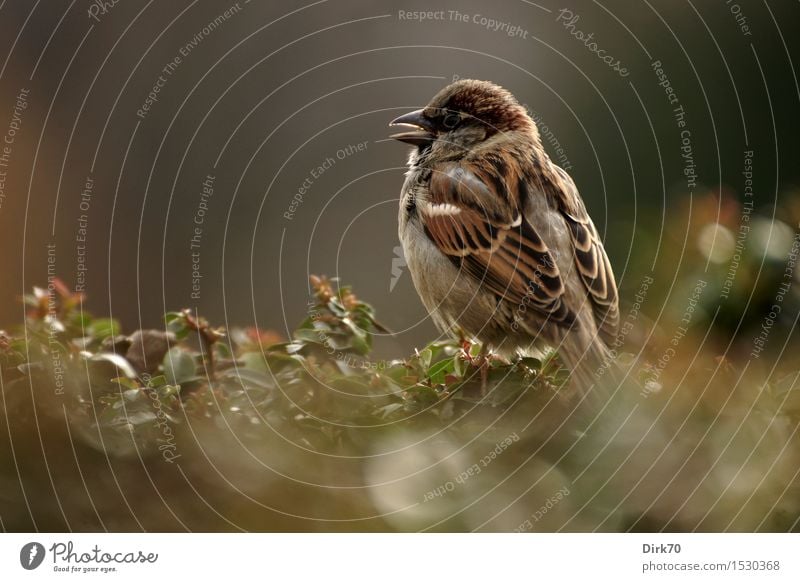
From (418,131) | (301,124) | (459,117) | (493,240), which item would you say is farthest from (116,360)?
(301,124)

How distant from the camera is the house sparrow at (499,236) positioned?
371cm

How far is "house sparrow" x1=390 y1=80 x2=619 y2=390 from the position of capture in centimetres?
371

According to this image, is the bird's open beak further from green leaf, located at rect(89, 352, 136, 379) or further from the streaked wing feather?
green leaf, located at rect(89, 352, 136, 379)

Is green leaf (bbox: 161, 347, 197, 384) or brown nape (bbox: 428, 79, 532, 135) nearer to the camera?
green leaf (bbox: 161, 347, 197, 384)

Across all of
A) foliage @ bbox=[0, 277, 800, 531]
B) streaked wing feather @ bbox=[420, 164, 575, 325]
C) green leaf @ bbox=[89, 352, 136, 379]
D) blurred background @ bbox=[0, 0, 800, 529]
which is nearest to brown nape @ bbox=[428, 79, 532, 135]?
streaked wing feather @ bbox=[420, 164, 575, 325]

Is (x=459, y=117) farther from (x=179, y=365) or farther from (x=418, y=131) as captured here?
(x=179, y=365)

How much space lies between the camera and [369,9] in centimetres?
634

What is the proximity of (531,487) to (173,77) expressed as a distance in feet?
18.6

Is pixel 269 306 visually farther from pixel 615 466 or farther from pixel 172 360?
pixel 615 466

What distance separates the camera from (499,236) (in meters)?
4.00

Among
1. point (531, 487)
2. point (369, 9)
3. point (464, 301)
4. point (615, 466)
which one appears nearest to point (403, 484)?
point (531, 487)

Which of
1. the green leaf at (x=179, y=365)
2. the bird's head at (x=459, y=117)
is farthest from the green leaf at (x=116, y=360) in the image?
the bird's head at (x=459, y=117)

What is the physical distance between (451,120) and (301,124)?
2.61 meters

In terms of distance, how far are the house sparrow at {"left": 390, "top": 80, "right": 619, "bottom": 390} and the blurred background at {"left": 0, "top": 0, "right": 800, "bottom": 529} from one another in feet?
1.68
